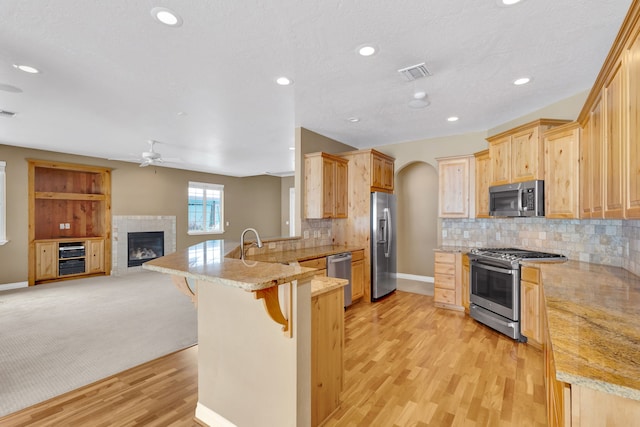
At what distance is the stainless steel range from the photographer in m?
3.31

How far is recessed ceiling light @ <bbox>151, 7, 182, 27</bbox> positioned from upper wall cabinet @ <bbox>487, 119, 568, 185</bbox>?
12.1 ft

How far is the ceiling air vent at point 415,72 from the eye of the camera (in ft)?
9.05

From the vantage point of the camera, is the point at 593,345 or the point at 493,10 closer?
the point at 593,345

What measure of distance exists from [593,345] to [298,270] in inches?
48.4

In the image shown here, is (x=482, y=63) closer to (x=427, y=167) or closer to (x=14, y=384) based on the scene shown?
(x=427, y=167)

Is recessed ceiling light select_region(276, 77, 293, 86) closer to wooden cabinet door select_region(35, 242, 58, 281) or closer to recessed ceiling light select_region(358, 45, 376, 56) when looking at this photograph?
recessed ceiling light select_region(358, 45, 376, 56)

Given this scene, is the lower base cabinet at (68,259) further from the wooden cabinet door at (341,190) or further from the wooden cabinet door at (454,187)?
the wooden cabinet door at (454,187)

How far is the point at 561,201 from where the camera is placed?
315cm

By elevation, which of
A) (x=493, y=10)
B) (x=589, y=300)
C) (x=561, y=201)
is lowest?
(x=589, y=300)

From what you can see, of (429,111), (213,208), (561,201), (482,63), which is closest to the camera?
(482,63)

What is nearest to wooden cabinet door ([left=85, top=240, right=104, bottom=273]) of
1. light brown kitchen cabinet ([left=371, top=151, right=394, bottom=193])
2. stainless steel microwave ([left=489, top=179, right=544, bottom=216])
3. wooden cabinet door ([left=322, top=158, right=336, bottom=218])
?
wooden cabinet door ([left=322, top=158, right=336, bottom=218])

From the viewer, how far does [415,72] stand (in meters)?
2.84

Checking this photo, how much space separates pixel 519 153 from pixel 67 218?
8890 mm

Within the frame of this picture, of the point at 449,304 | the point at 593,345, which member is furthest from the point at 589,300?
the point at 449,304
